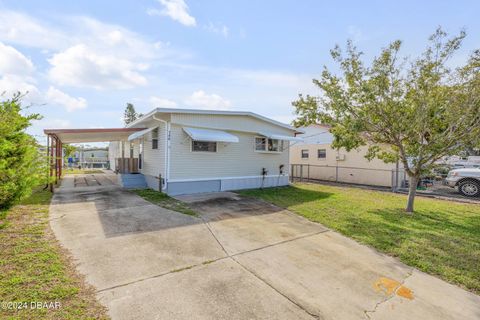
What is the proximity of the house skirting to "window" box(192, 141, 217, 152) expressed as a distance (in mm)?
1337

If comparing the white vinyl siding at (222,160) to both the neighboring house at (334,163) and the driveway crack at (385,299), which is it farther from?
the driveway crack at (385,299)

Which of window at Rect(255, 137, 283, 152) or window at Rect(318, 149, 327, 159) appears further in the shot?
window at Rect(318, 149, 327, 159)

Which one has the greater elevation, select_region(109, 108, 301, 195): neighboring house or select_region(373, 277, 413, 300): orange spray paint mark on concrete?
select_region(109, 108, 301, 195): neighboring house

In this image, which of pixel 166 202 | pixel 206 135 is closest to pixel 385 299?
pixel 166 202

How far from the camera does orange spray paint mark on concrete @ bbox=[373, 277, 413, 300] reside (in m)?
3.27

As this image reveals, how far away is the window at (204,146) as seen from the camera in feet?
32.5

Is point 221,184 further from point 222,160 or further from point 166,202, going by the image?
point 166,202

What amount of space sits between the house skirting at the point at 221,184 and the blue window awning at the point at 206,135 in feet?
6.60

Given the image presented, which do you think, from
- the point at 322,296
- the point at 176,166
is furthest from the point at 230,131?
the point at 322,296

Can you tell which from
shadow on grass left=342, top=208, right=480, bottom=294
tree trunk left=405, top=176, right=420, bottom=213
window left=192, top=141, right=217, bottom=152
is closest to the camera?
shadow on grass left=342, top=208, right=480, bottom=294

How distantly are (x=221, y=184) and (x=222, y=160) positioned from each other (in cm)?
113

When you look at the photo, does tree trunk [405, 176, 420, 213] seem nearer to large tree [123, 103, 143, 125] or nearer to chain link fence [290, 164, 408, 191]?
chain link fence [290, 164, 408, 191]

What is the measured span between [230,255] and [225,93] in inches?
385

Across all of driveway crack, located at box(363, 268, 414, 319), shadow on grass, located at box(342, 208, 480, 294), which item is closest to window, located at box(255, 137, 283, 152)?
shadow on grass, located at box(342, 208, 480, 294)
